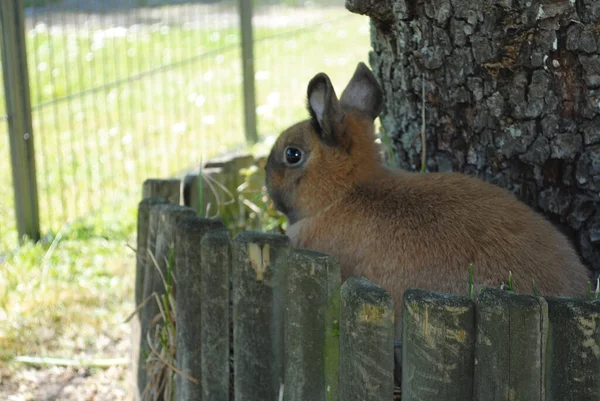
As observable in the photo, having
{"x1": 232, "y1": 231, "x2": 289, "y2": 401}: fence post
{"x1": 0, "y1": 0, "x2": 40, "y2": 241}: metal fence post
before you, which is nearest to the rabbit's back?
{"x1": 232, "y1": 231, "x2": 289, "y2": 401}: fence post

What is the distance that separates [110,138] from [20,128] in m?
2.00

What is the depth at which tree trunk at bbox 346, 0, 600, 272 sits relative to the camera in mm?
3475

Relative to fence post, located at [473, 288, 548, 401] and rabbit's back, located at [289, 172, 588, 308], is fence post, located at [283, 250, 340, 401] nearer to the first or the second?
rabbit's back, located at [289, 172, 588, 308]

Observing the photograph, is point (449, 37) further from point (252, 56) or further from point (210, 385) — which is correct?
point (252, 56)

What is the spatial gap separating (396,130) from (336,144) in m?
0.78

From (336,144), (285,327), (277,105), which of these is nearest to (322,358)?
(285,327)

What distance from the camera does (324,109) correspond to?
135 inches

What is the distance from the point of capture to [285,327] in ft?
10.1

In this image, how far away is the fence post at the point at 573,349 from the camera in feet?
8.09

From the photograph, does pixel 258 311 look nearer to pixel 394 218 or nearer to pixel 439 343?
pixel 394 218

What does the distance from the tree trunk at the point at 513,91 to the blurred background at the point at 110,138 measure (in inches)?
83.0

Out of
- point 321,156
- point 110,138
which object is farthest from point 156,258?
point 110,138

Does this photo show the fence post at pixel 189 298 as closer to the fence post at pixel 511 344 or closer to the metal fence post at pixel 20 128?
the fence post at pixel 511 344

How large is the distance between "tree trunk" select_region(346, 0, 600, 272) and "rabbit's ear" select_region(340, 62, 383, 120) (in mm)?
226
